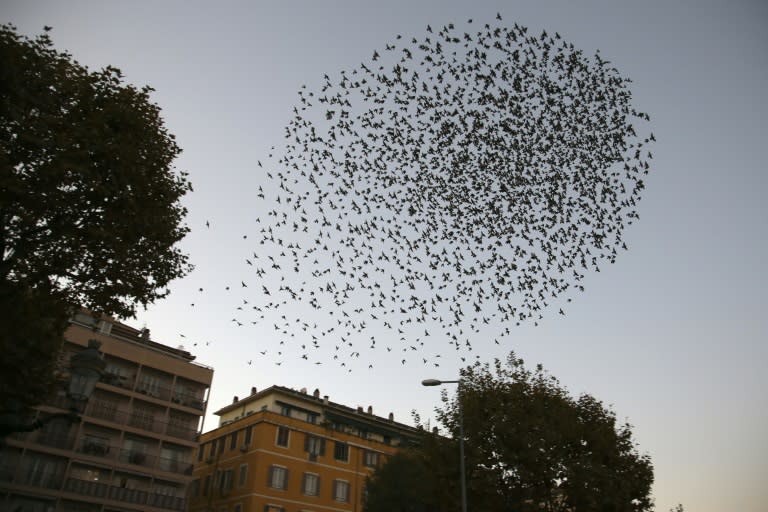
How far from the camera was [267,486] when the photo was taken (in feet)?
156

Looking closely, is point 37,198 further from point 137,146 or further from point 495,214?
point 495,214

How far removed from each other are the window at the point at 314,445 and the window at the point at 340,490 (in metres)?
3.28

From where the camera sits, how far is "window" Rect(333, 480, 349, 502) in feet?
171

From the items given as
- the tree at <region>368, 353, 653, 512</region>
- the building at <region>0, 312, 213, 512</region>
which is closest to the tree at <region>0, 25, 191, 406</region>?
the tree at <region>368, 353, 653, 512</region>

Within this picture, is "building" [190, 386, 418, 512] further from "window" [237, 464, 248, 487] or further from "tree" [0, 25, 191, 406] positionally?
"tree" [0, 25, 191, 406]

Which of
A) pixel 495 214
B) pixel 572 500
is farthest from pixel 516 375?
pixel 495 214

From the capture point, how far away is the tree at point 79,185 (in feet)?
51.4

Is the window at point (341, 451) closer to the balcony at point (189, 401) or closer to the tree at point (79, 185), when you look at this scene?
the balcony at point (189, 401)

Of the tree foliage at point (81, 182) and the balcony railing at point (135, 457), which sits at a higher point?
the tree foliage at point (81, 182)

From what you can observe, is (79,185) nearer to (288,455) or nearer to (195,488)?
(288,455)

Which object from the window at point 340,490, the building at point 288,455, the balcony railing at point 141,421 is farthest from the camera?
the window at point 340,490

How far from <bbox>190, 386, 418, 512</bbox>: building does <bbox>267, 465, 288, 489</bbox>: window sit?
7 cm

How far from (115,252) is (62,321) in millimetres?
3459

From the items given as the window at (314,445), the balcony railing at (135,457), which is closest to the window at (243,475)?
the balcony railing at (135,457)
